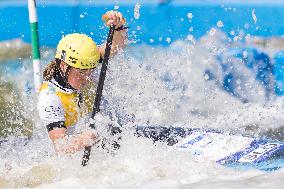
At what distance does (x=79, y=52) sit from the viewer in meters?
4.15

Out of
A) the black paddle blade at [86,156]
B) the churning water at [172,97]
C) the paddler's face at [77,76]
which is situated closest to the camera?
the black paddle blade at [86,156]

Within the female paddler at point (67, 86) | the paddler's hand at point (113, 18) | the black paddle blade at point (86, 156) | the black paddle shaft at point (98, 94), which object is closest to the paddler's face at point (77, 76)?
the female paddler at point (67, 86)

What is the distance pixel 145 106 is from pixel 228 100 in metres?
0.76

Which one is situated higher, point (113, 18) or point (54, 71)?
point (113, 18)

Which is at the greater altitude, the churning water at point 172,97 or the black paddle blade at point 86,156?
the churning water at point 172,97

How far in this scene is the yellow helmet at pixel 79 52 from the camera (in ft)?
13.6

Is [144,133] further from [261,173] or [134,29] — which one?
[134,29]

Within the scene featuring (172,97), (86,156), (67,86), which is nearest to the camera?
(86,156)

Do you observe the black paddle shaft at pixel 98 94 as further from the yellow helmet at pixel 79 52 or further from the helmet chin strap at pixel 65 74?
the helmet chin strap at pixel 65 74

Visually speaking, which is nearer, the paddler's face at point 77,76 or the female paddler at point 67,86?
the female paddler at point 67,86

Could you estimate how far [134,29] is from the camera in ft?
20.4

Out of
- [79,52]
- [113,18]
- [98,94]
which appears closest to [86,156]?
[98,94]

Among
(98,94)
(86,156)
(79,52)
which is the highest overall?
(79,52)

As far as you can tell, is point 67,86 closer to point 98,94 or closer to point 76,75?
point 76,75
